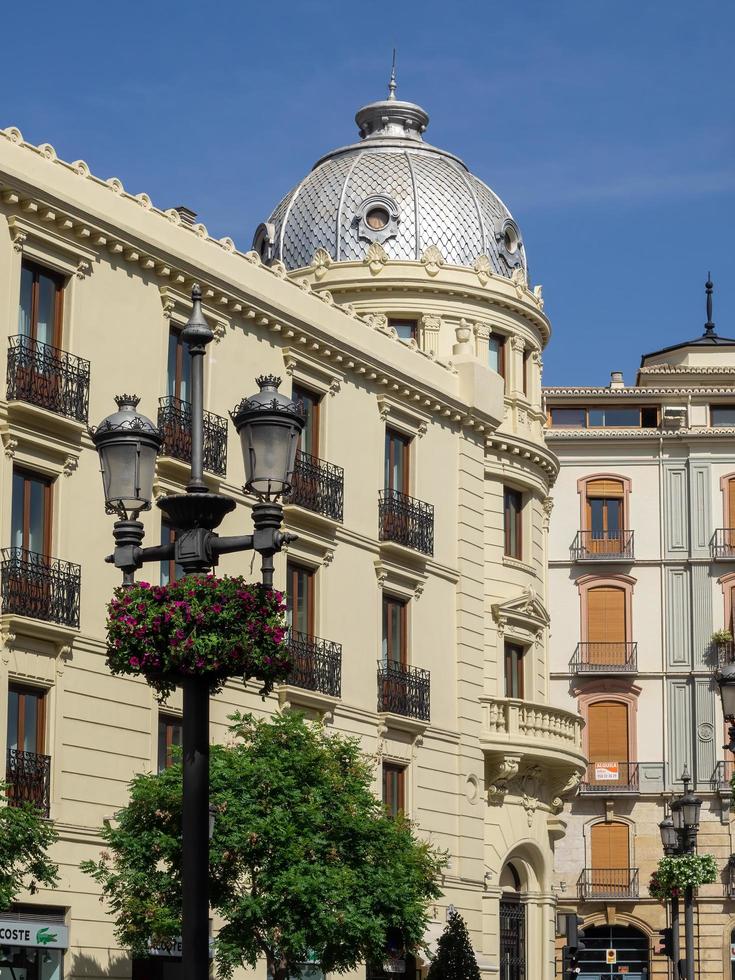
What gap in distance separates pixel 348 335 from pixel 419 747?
25.5ft

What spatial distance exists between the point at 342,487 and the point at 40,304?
793cm

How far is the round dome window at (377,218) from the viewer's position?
43.2 m

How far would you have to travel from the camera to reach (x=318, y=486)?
34.1 metres

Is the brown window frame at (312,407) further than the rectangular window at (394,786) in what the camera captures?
No

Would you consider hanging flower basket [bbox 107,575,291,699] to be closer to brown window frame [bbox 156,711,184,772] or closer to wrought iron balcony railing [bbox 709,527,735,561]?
brown window frame [bbox 156,711,184,772]

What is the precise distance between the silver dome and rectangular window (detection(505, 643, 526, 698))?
27.8 feet

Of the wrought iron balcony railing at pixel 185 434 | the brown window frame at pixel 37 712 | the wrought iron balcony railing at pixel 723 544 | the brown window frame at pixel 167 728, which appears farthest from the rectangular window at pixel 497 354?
the wrought iron balcony railing at pixel 723 544

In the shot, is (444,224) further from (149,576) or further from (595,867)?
(595,867)

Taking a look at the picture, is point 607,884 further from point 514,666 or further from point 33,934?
point 33,934

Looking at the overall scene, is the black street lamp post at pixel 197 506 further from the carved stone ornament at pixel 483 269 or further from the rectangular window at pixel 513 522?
the carved stone ornament at pixel 483 269

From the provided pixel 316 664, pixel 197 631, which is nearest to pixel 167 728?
pixel 316 664

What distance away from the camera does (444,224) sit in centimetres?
4334

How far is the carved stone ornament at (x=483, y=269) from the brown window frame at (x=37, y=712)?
1775cm

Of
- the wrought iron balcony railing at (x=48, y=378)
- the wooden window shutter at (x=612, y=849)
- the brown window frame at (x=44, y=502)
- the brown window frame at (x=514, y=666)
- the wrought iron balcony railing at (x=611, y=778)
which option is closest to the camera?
the wrought iron balcony railing at (x=48, y=378)
